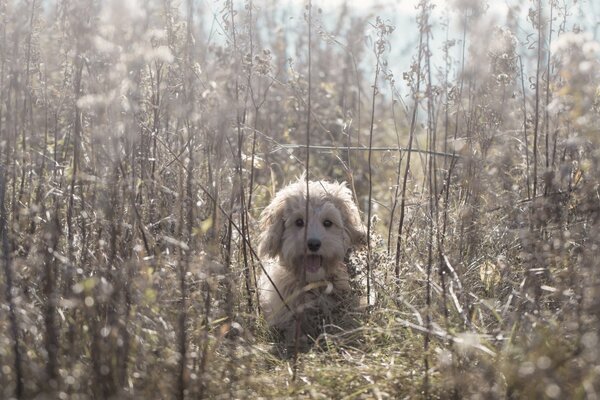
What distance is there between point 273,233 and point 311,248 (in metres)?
0.37

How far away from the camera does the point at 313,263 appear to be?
5266 millimetres

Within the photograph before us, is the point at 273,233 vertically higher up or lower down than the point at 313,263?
higher up

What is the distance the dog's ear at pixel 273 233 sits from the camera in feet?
17.9

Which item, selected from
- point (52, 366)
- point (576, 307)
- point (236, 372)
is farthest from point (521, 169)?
point (52, 366)

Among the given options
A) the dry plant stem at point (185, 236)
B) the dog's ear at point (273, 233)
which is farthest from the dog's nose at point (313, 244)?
the dry plant stem at point (185, 236)

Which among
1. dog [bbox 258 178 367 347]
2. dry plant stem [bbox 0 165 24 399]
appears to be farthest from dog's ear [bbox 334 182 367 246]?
dry plant stem [bbox 0 165 24 399]

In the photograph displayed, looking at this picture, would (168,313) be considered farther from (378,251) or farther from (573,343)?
(378,251)

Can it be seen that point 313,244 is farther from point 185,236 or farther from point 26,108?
point 26,108

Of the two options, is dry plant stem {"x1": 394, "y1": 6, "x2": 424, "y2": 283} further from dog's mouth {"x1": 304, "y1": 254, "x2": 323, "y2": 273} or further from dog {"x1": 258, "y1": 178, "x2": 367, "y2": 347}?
dog's mouth {"x1": 304, "y1": 254, "x2": 323, "y2": 273}

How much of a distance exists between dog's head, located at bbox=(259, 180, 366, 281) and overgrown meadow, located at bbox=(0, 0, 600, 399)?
0.51ft

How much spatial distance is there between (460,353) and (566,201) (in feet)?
4.80

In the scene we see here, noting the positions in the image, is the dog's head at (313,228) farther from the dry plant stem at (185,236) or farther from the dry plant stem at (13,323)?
the dry plant stem at (13,323)

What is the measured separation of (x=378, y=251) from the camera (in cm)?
539

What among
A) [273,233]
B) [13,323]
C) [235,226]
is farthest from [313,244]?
[13,323]
